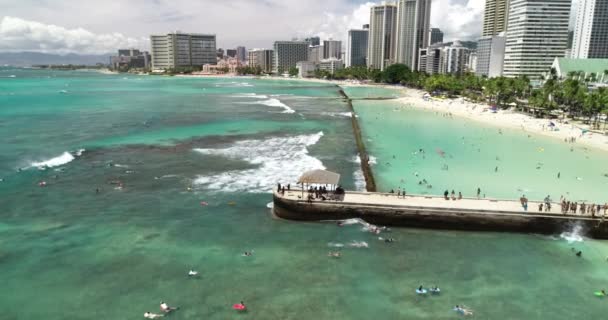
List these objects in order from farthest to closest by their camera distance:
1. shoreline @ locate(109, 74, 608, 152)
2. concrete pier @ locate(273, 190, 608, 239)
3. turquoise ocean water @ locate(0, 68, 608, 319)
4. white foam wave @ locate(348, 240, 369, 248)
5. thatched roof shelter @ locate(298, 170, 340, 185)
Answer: shoreline @ locate(109, 74, 608, 152)
thatched roof shelter @ locate(298, 170, 340, 185)
concrete pier @ locate(273, 190, 608, 239)
white foam wave @ locate(348, 240, 369, 248)
turquoise ocean water @ locate(0, 68, 608, 319)

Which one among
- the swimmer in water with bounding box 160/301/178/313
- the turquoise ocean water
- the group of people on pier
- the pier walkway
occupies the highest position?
the group of people on pier

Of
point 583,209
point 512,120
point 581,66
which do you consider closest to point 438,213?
point 583,209

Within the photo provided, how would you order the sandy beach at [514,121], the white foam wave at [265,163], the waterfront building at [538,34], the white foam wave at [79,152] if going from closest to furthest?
the white foam wave at [265,163] → the white foam wave at [79,152] → the sandy beach at [514,121] → the waterfront building at [538,34]

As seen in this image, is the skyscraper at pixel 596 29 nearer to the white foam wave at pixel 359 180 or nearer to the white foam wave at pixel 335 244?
the white foam wave at pixel 359 180

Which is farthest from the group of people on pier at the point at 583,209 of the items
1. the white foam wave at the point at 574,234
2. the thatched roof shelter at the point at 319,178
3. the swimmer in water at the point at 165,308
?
the swimmer in water at the point at 165,308

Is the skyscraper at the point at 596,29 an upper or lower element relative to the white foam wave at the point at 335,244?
upper

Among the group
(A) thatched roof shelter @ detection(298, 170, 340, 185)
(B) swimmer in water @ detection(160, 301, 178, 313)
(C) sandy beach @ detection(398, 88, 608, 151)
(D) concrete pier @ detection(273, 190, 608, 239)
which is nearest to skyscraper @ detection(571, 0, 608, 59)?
(C) sandy beach @ detection(398, 88, 608, 151)

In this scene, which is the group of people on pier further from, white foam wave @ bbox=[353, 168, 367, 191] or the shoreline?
the shoreline
